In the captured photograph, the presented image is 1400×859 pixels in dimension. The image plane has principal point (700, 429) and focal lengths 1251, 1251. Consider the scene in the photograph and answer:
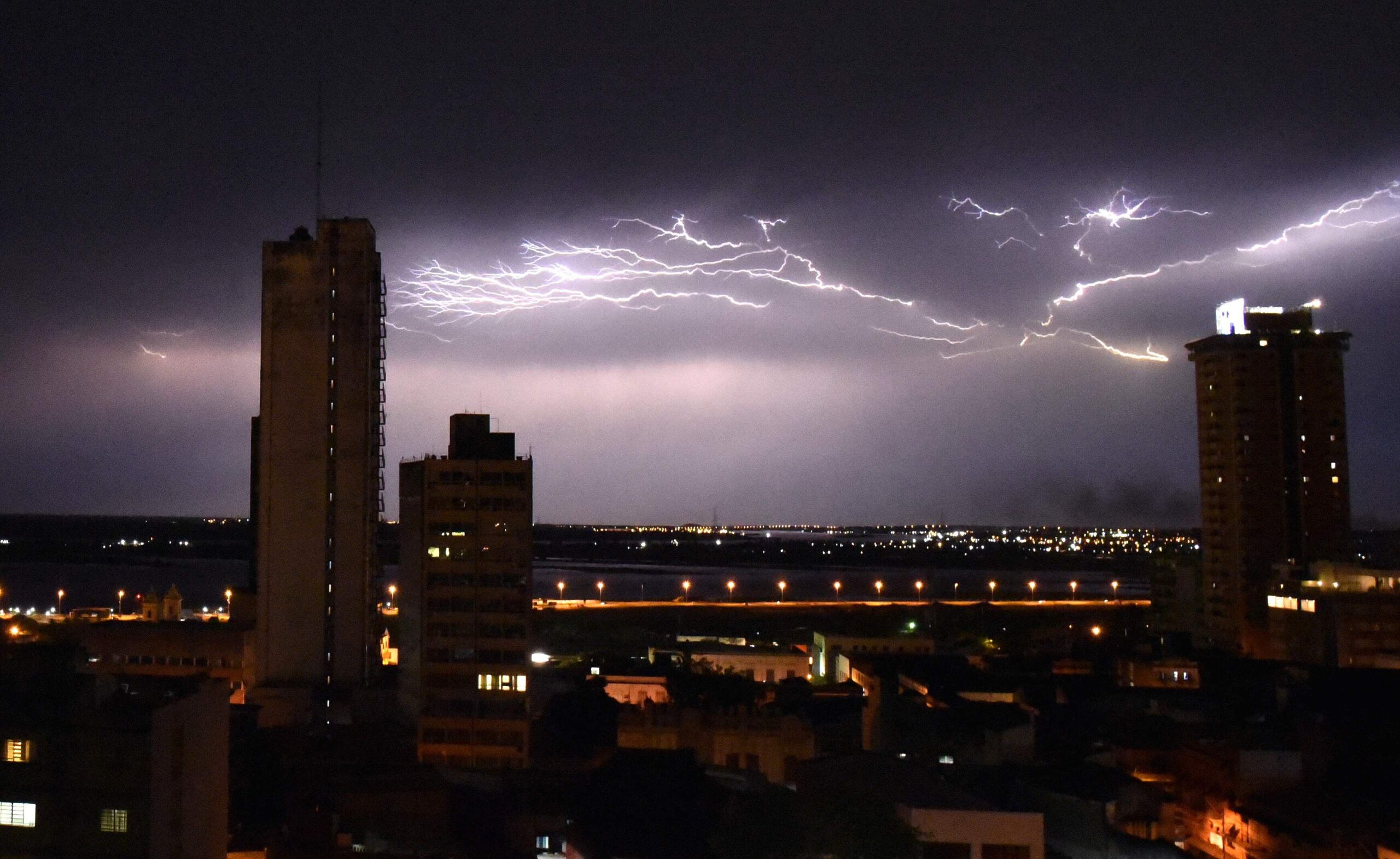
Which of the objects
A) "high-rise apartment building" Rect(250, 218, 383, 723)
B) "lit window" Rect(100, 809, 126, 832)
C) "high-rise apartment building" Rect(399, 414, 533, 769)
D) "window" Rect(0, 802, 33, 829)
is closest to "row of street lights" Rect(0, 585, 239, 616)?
"high-rise apartment building" Rect(250, 218, 383, 723)

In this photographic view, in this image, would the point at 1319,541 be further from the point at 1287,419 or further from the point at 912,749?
the point at 912,749

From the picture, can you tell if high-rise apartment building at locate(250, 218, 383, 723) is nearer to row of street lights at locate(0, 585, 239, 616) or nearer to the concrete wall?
row of street lights at locate(0, 585, 239, 616)

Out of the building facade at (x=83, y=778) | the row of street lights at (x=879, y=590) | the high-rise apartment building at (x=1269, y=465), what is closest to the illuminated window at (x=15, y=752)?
the building facade at (x=83, y=778)

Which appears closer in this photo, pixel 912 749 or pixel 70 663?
pixel 70 663

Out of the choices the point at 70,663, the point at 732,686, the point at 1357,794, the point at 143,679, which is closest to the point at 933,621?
the point at 732,686

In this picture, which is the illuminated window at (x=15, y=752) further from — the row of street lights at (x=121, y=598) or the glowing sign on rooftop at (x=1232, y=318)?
the glowing sign on rooftop at (x=1232, y=318)

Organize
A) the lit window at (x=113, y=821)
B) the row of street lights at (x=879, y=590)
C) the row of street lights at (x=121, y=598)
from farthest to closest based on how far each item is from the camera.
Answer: the row of street lights at (x=879, y=590) < the row of street lights at (x=121, y=598) < the lit window at (x=113, y=821)
